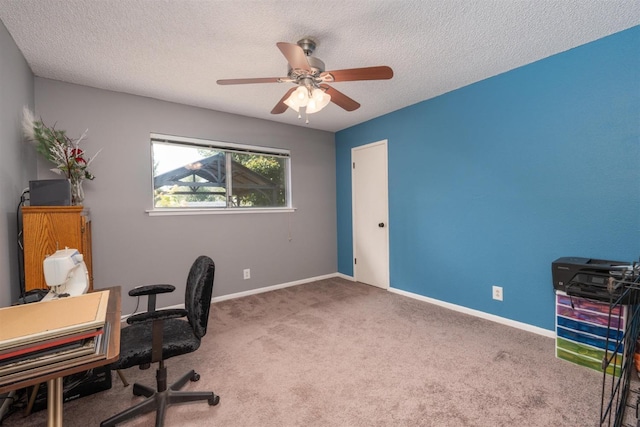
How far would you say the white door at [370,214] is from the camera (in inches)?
155

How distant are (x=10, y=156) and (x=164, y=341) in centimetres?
174

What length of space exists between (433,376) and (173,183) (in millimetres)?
3242

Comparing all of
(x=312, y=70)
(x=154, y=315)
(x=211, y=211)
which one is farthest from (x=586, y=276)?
(x=211, y=211)

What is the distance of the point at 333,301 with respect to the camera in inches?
138

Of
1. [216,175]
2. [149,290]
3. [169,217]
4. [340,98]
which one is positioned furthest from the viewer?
[216,175]

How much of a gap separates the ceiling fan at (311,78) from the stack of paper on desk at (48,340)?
1.55 metres

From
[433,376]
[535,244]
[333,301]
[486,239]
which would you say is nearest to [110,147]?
[333,301]

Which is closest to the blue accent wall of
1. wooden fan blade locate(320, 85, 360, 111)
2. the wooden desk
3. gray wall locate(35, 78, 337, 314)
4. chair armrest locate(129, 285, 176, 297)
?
gray wall locate(35, 78, 337, 314)

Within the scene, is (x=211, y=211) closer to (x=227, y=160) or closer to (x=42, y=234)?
(x=227, y=160)

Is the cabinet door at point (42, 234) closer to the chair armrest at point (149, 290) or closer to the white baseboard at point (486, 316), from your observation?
the chair armrest at point (149, 290)

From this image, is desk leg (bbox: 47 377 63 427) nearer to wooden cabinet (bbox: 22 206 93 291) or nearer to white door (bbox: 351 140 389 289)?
wooden cabinet (bbox: 22 206 93 291)

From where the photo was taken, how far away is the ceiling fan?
5.78 ft

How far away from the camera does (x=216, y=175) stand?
144 inches

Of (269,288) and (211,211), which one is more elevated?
(211,211)
